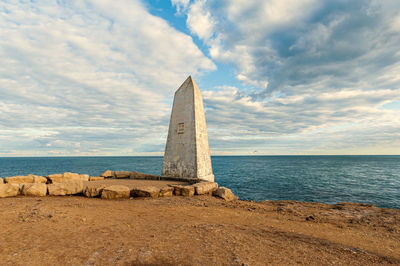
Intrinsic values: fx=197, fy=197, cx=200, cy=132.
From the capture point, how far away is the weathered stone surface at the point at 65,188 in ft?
31.5

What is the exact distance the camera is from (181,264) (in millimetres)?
3686

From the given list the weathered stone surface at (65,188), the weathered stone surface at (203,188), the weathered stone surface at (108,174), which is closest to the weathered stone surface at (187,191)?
the weathered stone surface at (203,188)

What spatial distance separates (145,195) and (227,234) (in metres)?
5.79

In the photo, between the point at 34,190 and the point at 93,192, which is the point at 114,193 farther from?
the point at 34,190

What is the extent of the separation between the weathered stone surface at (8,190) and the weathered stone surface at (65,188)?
1.23m

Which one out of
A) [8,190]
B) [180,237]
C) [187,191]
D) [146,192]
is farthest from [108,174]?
[180,237]

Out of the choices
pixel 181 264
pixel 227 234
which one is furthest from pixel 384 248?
pixel 181 264

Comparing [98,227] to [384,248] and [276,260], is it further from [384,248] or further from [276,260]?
[384,248]

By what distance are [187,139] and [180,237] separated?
8.91m

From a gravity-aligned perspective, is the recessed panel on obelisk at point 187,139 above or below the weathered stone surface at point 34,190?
above

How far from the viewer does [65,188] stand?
32.1 ft

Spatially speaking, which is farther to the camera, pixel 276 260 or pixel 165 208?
pixel 165 208

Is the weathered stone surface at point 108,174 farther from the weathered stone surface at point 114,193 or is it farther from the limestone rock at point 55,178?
the weathered stone surface at point 114,193

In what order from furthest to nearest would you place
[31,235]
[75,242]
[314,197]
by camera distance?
[314,197] → [31,235] → [75,242]
